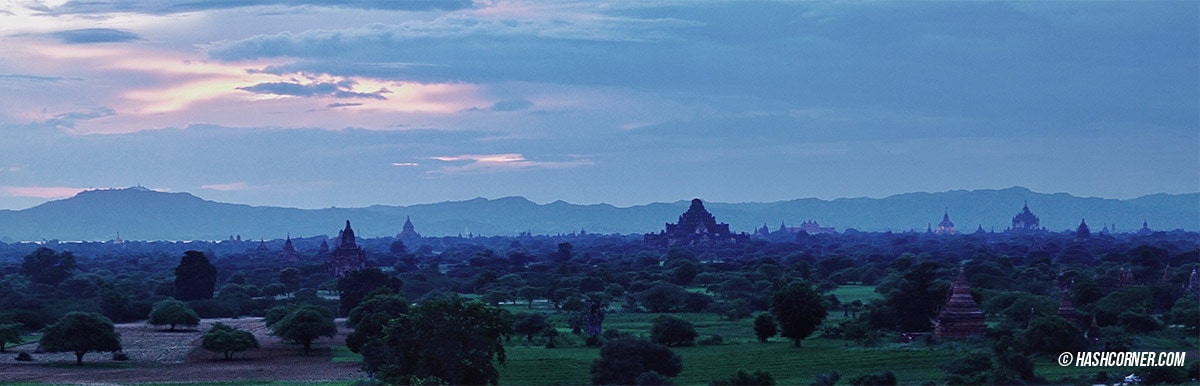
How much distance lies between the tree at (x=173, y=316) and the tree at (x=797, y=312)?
113 ft

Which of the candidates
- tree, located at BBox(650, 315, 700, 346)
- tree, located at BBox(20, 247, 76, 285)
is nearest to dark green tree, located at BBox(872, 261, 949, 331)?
tree, located at BBox(650, 315, 700, 346)

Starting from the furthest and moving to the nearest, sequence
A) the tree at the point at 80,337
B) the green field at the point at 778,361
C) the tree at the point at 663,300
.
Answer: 1. the tree at the point at 663,300
2. the tree at the point at 80,337
3. the green field at the point at 778,361

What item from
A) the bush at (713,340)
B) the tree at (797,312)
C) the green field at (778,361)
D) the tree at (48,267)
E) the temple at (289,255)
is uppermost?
the temple at (289,255)

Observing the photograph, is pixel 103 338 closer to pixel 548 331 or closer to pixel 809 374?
pixel 548 331

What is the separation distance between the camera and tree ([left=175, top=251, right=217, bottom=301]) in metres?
97.4

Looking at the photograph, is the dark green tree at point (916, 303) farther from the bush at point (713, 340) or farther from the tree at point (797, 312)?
the bush at point (713, 340)

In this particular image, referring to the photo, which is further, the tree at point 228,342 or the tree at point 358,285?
the tree at point 358,285

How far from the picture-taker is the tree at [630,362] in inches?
1875

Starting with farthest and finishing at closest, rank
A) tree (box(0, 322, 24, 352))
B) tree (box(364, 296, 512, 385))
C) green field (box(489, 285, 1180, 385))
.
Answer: tree (box(0, 322, 24, 352))
green field (box(489, 285, 1180, 385))
tree (box(364, 296, 512, 385))

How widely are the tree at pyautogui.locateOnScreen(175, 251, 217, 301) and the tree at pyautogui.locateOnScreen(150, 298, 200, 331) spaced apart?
16.8m

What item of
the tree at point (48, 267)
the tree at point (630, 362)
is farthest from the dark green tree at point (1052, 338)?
the tree at point (48, 267)

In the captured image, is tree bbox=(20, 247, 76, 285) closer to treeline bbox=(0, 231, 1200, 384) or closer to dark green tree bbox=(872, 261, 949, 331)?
treeline bbox=(0, 231, 1200, 384)

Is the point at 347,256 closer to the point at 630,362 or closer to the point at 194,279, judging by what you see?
the point at 194,279

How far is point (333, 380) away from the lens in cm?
5162
